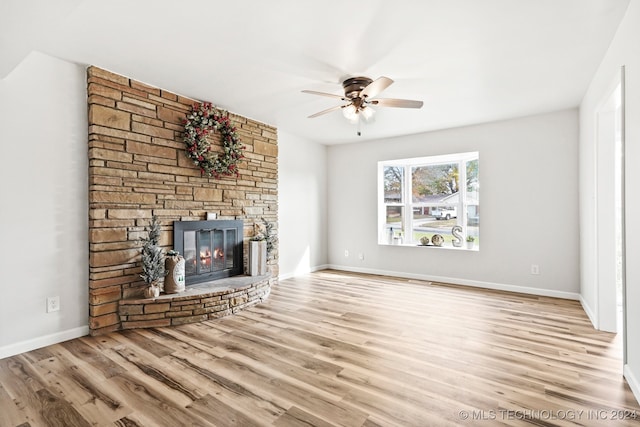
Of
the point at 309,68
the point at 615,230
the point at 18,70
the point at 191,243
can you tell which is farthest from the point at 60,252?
the point at 615,230

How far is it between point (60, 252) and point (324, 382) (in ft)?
8.33

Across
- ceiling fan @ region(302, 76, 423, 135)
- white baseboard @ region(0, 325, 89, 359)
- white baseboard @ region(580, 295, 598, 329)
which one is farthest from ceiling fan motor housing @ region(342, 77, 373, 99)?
white baseboard @ region(0, 325, 89, 359)

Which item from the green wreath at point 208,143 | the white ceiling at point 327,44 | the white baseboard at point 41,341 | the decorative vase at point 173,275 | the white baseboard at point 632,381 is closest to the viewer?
the white baseboard at point 632,381

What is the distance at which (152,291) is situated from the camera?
10.7 ft

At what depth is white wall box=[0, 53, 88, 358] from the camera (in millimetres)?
2609

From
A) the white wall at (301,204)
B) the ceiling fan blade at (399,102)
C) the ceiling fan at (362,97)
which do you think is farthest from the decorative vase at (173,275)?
the ceiling fan blade at (399,102)

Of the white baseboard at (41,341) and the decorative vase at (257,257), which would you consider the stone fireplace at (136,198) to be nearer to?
the white baseboard at (41,341)

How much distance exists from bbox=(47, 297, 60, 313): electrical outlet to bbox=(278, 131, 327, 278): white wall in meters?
3.02

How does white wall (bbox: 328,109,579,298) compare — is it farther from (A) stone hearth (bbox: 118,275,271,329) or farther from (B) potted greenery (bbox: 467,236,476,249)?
(A) stone hearth (bbox: 118,275,271,329)

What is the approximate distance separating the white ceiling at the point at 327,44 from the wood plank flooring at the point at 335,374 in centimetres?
225

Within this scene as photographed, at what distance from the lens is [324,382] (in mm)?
2186

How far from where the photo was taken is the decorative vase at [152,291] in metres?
3.25

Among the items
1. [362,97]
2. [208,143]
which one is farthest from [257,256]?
[362,97]

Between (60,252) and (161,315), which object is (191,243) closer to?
(161,315)
